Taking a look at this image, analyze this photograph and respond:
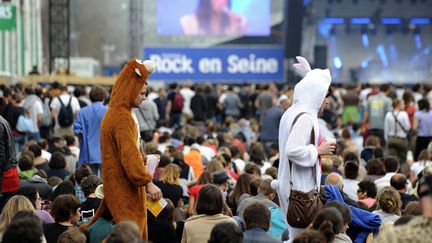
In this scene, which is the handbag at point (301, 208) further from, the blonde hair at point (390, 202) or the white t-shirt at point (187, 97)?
the white t-shirt at point (187, 97)

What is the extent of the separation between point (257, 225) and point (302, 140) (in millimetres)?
781

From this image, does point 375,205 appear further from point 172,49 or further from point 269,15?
point 269,15

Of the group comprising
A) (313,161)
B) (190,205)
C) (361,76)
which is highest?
(313,161)

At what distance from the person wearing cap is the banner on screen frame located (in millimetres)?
40462

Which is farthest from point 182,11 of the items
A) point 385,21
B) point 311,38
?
point 385,21

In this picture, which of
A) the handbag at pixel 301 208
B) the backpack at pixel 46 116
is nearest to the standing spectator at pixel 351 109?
the backpack at pixel 46 116

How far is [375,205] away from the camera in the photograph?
11.9 metres

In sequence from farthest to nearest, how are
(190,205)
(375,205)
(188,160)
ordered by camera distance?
1. (188,160)
2. (190,205)
3. (375,205)

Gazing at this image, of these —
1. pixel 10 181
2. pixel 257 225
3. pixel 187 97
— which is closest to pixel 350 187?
pixel 10 181

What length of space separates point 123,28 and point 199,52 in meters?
52.1

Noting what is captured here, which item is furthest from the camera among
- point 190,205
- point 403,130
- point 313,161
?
point 403,130

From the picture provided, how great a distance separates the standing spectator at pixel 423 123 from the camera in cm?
2097

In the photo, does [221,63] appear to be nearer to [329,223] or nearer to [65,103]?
[65,103]

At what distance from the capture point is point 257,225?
8.98 m
